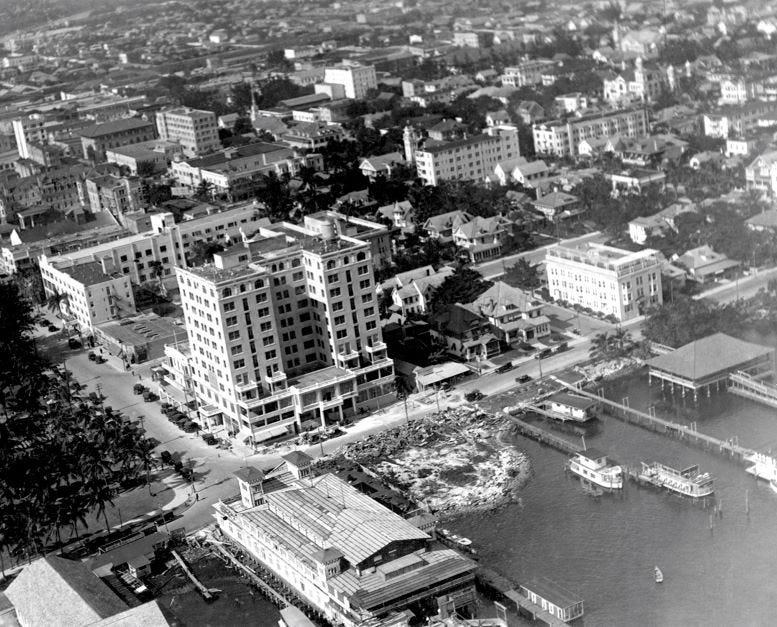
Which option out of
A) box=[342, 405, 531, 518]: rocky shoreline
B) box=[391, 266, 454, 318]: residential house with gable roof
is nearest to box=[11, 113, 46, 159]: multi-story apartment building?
box=[391, 266, 454, 318]: residential house with gable roof

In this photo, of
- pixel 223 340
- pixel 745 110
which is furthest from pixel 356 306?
pixel 745 110

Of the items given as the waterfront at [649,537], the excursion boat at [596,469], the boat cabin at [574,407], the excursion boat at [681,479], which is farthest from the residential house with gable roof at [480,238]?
the excursion boat at [681,479]

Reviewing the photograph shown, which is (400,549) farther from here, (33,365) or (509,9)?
(509,9)

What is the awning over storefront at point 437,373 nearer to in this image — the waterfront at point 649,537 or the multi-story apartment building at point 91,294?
the waterfront at point 649,537

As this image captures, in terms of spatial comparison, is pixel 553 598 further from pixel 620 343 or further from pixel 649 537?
pixel 620 343

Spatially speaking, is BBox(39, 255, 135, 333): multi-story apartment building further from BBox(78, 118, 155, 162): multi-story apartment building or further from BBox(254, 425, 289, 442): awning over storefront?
BBox(78, 118, 155, 162): multi-story apartment building

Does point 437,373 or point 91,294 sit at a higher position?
point 91,294

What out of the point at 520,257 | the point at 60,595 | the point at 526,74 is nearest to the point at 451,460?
the point at 60,595
